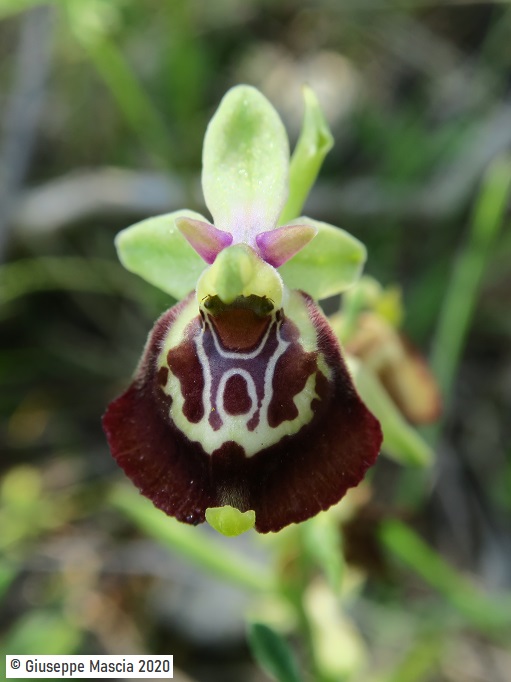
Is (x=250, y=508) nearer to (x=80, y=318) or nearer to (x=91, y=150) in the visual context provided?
(x=80, y=318)

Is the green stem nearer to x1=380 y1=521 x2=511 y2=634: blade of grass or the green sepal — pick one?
x1=380 y1=521 x2=511 y2=634: blade of grass

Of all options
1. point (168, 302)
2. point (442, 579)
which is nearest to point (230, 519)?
point (442, 579)

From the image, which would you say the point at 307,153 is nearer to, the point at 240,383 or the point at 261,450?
the point at 240,383

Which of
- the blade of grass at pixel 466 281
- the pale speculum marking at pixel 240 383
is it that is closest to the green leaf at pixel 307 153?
the pale speculum marking at pixel 240 383

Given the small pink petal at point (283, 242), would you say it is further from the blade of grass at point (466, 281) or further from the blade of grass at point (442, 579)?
the blade of grass at point (466, 281)

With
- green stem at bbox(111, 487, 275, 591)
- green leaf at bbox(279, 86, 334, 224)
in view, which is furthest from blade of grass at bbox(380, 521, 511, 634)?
green leaf at bbox(279, 86, 334, 224)

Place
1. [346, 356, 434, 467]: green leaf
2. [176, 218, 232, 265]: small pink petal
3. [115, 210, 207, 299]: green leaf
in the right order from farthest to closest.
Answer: [346, 356, 434, 467]: green leaf, [115, 210, 207, 299]: green leaf, [176, 218, 232, 265]: small pink petal

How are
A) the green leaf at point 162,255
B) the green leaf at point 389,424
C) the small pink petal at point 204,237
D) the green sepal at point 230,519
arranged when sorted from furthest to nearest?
1. the green leaf at point 389,424
2. the green leaf at point 162,255
3. the small pink petal at point 204,237
4. the green sepal at point 230,519
